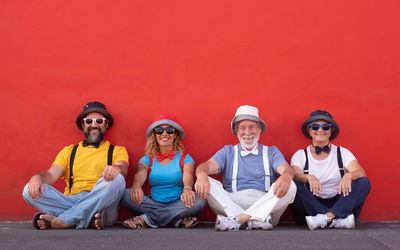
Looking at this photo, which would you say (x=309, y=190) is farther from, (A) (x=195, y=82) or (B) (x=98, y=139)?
(B) (x=98, y=139)

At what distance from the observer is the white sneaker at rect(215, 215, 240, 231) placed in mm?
3965

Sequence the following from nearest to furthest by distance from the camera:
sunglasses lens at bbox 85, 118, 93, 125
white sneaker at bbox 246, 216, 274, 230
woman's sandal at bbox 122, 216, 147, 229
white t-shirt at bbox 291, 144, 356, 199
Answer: white sneaker at bbox 246, 216, 274, 230, woman's sandal at bbox 122, 216, 147, 229, white t-shirt at bbox 291, 144, 356, 199, sunglasses lens at bbox 85, 118, 93, 125

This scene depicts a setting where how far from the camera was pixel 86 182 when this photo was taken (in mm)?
4656

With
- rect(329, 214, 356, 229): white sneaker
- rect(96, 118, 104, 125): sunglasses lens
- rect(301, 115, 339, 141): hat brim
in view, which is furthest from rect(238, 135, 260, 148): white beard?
rect(96, 118, 104, 125): sunglasses lens

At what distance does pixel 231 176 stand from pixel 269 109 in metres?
1.02

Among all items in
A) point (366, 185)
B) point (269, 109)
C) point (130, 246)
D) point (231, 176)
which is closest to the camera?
point (130, 246)

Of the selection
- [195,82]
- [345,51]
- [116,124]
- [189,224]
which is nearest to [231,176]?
[189,224]

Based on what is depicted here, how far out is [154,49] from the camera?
5.18 meters

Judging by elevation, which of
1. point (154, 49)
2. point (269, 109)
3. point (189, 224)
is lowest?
point (189, 224)

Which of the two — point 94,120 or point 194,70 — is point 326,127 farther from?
point 94,120

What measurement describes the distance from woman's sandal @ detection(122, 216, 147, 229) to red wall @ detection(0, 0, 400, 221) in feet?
2.54

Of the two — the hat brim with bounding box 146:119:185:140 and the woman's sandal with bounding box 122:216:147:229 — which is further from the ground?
the hat brim with bounding box 146:119:185:140

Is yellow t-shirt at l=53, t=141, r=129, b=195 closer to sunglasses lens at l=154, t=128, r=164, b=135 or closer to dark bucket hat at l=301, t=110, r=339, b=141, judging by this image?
sunglasses lens at l=154, t=128, r=164, b=135

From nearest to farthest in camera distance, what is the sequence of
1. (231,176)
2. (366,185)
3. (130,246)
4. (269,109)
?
(130,246), (366,185), (231,176), (269,109)
